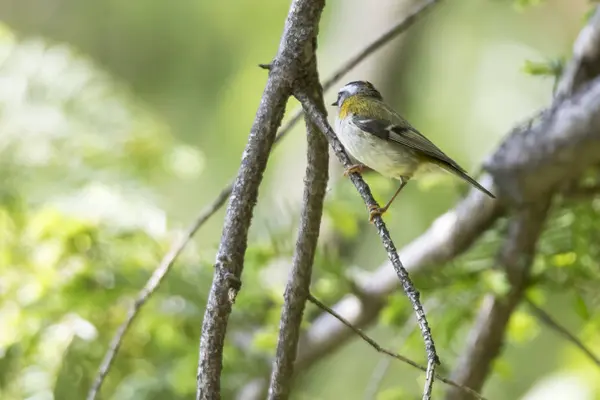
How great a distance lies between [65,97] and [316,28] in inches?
44.0

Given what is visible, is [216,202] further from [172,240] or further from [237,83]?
[237,83]

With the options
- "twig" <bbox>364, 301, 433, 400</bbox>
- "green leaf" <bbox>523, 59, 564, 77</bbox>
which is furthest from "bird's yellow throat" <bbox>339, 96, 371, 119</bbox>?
"twig" <bbox>364, 301, 433, 400</bbox>

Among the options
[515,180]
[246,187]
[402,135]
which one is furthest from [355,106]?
[246,187]

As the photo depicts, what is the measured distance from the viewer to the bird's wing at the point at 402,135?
2.75 feet

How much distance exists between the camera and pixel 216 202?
2.63 ft

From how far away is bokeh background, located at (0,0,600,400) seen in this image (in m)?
1.17

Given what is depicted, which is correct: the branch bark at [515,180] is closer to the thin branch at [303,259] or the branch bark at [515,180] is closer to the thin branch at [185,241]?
the thin branch at [185,241]

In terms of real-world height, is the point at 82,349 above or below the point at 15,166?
below

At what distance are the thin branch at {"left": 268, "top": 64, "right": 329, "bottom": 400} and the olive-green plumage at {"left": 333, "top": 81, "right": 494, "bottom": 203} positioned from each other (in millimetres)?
200

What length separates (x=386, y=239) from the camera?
1.67 feet

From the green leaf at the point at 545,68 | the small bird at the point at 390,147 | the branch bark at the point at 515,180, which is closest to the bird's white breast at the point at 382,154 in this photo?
the small bird at the point at 390,147

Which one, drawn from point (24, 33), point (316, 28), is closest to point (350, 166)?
point (316, 28)

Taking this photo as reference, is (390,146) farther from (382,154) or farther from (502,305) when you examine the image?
(502,305)

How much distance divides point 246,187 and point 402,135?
337 mm
